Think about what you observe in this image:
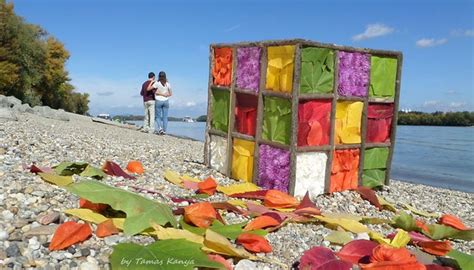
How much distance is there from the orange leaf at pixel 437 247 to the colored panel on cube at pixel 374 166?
8.75ft

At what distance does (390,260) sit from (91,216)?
6.99ft

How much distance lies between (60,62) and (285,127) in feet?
136

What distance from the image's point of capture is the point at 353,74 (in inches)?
241

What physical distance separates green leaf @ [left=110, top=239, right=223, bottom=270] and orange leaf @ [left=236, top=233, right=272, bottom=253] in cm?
43

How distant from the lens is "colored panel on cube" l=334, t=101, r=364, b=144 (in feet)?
19.8

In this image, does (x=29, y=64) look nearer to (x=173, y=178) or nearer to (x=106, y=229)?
(x=173, y=178)

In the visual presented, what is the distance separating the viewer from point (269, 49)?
5.89 meters

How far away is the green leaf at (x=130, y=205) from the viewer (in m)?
3.29

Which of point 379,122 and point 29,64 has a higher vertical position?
point 29,64

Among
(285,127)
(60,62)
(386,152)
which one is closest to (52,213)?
(285,127)

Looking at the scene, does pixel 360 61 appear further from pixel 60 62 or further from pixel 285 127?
pixel 60 62

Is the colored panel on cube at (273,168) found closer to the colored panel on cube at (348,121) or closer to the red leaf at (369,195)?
the colored panel on cube at (348,121)

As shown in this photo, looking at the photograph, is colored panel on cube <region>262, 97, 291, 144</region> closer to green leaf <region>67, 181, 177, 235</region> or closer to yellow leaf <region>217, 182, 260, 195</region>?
yellow leaf <region>217, 182, 260, 195</region>

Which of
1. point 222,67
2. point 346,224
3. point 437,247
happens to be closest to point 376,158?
point 222,67
